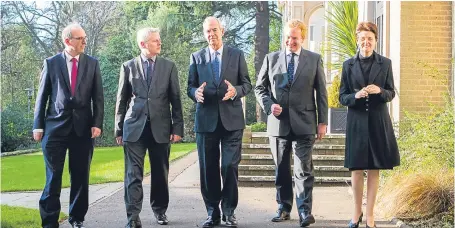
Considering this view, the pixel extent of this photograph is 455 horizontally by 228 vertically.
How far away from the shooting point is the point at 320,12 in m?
30.8

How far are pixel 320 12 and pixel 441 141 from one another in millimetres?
23410

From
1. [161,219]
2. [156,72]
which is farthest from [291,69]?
[161,219]

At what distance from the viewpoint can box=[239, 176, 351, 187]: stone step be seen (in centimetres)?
1130

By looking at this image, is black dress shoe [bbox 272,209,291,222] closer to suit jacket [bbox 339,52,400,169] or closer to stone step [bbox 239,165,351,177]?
suit jacket [bbox 339,52,400,169]

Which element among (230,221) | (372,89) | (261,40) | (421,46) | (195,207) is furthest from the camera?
(261,40)

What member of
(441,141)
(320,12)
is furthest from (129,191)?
(320,12)

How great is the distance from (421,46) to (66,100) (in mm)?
7196

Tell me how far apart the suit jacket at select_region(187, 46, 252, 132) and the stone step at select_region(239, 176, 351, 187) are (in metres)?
4.75

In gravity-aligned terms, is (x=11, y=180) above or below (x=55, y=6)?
below

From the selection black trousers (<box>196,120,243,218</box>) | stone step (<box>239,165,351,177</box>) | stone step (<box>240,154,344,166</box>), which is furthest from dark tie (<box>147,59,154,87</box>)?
stone step (<box>240,154,344,166</box>)

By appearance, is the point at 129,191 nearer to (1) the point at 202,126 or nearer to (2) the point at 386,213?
(1) the point at 202,126

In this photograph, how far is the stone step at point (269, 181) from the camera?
11305mm

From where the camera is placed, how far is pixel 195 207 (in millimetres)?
8594

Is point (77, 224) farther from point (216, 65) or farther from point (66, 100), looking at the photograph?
point (216, 65)
